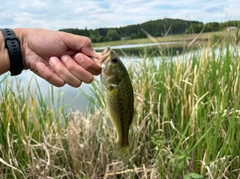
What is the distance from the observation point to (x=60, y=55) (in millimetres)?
2012

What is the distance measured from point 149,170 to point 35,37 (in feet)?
4.05

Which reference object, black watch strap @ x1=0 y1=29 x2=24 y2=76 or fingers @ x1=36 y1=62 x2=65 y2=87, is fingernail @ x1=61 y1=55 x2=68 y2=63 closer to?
fingers @ x1=36 y1=62 x2=65 y2=87

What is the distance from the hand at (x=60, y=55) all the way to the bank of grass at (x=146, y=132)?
0.92 meters

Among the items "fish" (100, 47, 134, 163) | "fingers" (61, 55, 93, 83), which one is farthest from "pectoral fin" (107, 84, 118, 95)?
"fingers" (61, 55, 93, 83)

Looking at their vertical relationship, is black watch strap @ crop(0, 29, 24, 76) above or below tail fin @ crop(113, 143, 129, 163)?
above

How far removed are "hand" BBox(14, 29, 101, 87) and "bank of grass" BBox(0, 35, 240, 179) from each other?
92cm

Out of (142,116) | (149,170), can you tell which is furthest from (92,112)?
(149,170)

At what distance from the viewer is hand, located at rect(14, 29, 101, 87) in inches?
72.3

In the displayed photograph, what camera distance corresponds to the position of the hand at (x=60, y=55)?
1836mm

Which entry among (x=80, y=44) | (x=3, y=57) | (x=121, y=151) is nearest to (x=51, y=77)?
(x=80, y=44)

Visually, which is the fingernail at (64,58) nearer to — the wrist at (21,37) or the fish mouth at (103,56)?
the fish mouth at (103,56)

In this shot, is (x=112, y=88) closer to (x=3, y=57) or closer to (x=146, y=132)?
(x=3, y=57)

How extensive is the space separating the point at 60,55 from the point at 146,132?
1.28m

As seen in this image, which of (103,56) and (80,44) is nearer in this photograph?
(103,56)
